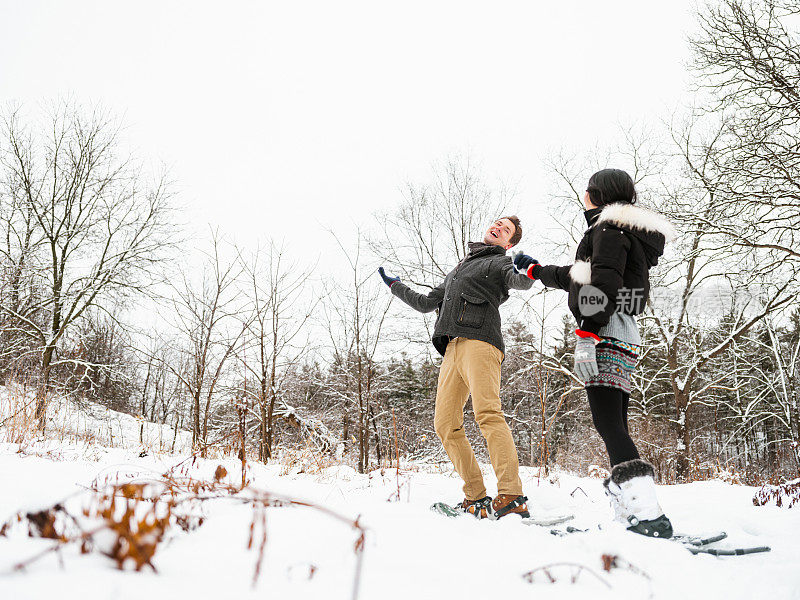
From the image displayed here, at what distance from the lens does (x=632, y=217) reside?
2.26 metres

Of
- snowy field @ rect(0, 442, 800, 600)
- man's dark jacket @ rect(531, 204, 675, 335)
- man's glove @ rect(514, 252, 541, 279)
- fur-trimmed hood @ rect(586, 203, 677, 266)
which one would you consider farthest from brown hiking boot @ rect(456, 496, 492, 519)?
fur-trimmed hood @ rect(586, 203, 677, 266)

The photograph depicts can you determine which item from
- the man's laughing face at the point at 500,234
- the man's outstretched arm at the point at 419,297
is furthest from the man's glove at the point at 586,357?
the man's outstretched arm at the point at 419,297

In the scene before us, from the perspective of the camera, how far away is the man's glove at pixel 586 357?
2178mm

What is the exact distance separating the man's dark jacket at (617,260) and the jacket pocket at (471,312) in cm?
63

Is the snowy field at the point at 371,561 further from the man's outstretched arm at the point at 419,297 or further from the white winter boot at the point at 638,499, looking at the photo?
the man's outstretched arm at the point at 419,297

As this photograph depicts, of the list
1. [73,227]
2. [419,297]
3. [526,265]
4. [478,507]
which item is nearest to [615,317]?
[526,265]

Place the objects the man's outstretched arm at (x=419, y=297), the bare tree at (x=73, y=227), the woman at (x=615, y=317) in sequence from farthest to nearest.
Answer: the bare tree at (x=73, y=227) < the man's outstretched arm at (x=419, y=297) < the woman at (x=615, y=317)

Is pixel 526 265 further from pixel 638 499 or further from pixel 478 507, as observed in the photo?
pixel 478 507

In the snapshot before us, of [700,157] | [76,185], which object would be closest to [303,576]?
[700,157]

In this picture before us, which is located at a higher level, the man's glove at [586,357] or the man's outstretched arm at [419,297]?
the man's outstretched arm at [419,297]

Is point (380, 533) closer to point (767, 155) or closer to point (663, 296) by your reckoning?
point (767, 155)

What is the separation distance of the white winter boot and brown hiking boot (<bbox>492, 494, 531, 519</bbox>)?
544 mm

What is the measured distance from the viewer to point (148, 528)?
843 mm

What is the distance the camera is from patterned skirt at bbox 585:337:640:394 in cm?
222
